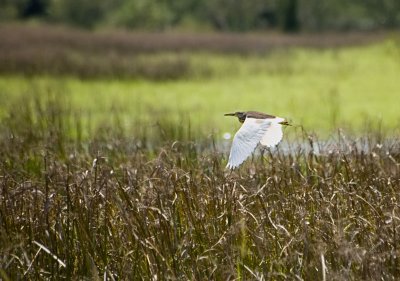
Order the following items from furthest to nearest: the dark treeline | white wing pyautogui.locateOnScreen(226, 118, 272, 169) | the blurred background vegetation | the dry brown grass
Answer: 1. the dark treeline
2. the dry brown grass
3. the blurred background vegetation
4. white wing pyautogui.locateOnScreen(226, 118, 272, 169)

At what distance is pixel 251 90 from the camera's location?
35.3 ft

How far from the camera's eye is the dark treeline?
2878cm

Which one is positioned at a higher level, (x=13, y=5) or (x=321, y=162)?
(x=321, y=162)

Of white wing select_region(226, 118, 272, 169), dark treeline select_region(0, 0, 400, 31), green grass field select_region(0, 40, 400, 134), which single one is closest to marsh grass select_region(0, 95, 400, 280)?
white wing select_region(226, 118, 272, 169)

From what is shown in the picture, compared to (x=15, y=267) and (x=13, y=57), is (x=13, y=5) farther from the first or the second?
(x=15, y=267)

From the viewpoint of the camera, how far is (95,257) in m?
2.74

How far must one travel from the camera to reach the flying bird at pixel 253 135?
241 cm

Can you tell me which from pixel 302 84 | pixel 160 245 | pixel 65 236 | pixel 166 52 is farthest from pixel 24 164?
pixel 166 52

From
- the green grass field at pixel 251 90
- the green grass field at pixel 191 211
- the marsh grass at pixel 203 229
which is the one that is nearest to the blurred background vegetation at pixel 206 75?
the green grass field at pixel 251 90

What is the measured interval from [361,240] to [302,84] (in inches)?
345

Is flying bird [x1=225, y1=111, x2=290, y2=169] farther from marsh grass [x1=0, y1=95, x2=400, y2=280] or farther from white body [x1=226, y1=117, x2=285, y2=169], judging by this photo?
marsh grass [x1=0, y1=95, x2=400, y2=280]

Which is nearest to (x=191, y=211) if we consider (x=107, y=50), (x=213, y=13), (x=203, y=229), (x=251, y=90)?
(x=203, y=229)

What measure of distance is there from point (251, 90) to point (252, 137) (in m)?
8.33

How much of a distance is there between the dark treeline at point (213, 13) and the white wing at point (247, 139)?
80.1 feet
